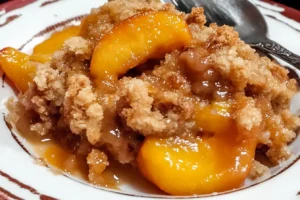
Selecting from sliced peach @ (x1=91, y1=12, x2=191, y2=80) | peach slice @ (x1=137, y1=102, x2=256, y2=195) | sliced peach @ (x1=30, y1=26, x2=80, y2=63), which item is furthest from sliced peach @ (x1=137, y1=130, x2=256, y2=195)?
sliced peach @ (x1=30, y1=26, x2=80, y2=63)

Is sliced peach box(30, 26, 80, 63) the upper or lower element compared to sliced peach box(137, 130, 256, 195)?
upper

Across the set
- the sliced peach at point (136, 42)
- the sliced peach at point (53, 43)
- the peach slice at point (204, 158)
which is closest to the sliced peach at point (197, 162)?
the peach slice at point (204, 158)

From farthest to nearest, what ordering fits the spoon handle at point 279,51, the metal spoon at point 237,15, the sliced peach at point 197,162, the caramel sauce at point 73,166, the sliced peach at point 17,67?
the metal spoon at point 237,15 < the spoon handle at point 279,51 < the sliced peach at point 17,67 < the caramel sauce at point 73,166 < the sliced peach at point 197,162

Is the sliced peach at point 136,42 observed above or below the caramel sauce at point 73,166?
above

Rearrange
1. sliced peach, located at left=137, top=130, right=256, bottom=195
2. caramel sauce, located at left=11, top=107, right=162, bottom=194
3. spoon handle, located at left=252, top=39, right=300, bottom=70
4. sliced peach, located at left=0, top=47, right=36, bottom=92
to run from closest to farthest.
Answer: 1. sliced peach, located at left=137, top=130, right=256, bottom=195
2. caramel sauce, located at left=11, top=107, right=162, bottom=194
3. sliced peach, located at left=0, top=47, right=36, bottom=92
4. spoon handle, located at left=252, top=39, right=300, bottom=70

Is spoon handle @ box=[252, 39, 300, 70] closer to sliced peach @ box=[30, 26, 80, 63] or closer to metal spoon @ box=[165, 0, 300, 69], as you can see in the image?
metal spoon @ box=[165, 0, 300, 69]

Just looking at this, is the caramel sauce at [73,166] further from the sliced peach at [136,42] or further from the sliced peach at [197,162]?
the sliced peach at [136,42]

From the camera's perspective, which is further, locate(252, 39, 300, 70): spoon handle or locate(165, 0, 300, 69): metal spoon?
locate(165, 0, 300, 69): metal spoon

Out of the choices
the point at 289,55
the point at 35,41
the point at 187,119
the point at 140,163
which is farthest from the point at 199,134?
the point at 35,41

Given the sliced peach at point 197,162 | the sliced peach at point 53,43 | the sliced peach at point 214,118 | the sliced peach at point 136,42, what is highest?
the sliced peach at point 136,42

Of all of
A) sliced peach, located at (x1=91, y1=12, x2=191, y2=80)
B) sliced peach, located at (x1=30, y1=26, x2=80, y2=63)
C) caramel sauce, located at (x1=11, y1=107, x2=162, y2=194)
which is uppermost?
sliced peach, located at (x1=91, y1=12, x2=191, y2=80)

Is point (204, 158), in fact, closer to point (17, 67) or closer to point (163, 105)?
point (163, 105)
